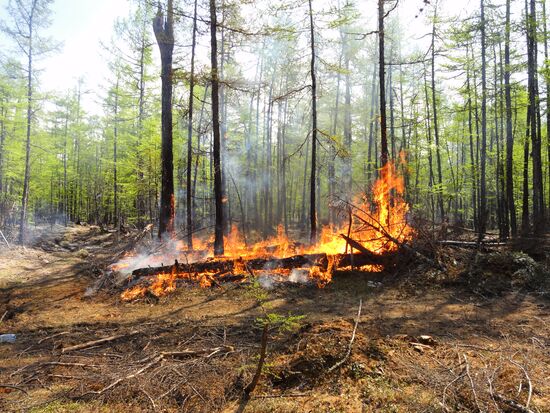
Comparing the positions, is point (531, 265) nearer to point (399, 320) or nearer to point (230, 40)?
point (399, 320)

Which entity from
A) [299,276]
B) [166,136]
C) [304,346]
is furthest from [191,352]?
[166,136]

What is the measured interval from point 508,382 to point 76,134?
131ft

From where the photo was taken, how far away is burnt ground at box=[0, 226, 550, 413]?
145 inches

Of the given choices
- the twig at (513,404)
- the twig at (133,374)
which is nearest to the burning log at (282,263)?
the twig at (133,374)

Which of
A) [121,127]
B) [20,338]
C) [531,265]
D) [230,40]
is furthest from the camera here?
[121,127]

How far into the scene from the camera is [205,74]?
36.3 feet

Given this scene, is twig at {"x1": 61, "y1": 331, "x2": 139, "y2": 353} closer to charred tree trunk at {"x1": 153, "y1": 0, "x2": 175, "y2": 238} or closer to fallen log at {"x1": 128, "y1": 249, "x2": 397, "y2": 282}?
fallen log at {"x1": 128, "y1": 249, "x2": 397, "y2": 282}

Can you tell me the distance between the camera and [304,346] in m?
4.82

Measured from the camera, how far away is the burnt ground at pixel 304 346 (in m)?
3.67

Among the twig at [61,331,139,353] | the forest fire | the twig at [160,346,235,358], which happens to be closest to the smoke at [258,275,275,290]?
the forest fire

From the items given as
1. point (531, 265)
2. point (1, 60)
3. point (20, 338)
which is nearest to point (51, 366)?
point (20, 338)

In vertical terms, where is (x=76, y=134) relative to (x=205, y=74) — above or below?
above

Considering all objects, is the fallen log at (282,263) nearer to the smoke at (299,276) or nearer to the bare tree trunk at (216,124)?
the smoke at (299,276)

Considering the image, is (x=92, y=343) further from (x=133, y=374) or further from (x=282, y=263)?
(x=282, y=263)
